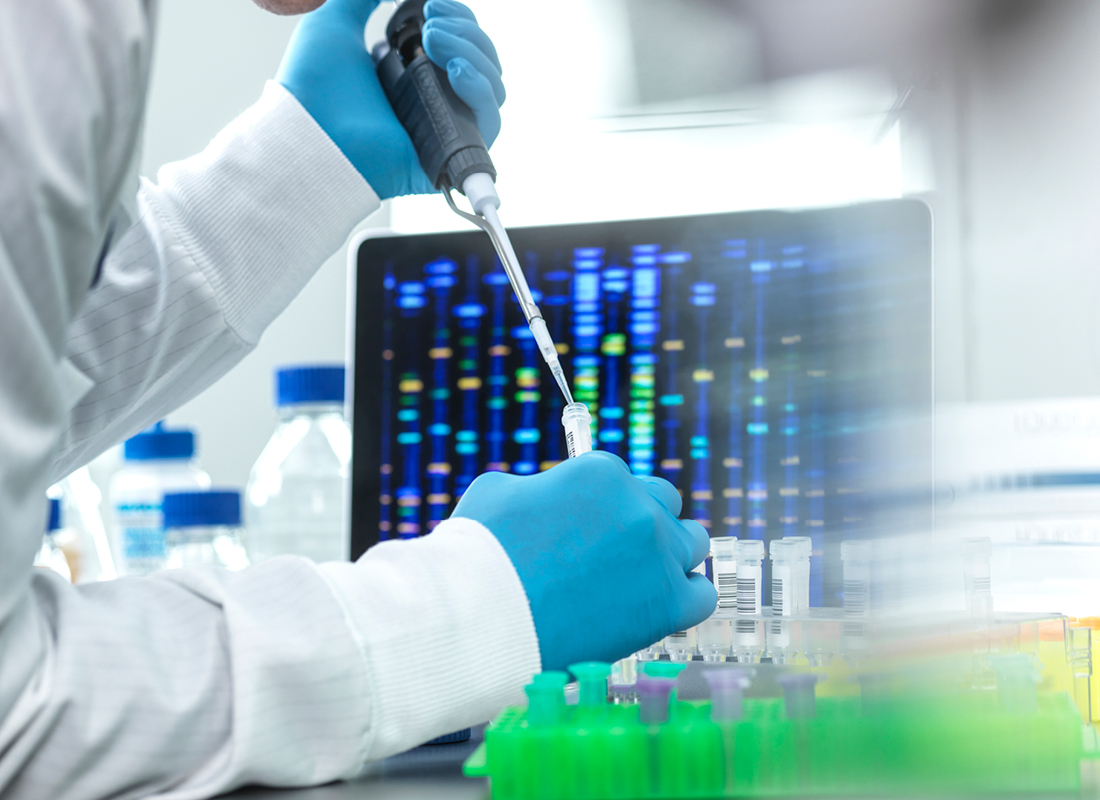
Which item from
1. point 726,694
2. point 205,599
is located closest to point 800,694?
point 726,694

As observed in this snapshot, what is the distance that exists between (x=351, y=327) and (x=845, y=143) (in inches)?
17.5

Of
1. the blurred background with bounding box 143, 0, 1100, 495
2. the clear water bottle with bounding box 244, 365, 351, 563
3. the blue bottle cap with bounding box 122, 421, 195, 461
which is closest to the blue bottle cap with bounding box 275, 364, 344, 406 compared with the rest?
the clear water bottle with bounding box 244, 365, 351, 563

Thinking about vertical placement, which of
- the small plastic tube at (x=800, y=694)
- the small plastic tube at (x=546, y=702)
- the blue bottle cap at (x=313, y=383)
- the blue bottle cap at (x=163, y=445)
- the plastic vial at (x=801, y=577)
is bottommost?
the small plastic tube at (x=546, y=702)

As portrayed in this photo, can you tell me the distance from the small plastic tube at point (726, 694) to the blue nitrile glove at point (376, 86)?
0.47 m


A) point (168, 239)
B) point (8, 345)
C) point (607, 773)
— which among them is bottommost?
point (607, 773)

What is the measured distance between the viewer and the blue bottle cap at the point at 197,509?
31.2 inches

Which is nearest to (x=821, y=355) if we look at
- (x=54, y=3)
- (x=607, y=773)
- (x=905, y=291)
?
(x=905, y=291)

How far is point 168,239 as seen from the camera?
1.96 ft

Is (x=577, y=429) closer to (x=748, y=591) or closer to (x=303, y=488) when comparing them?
(x=748, y=591)

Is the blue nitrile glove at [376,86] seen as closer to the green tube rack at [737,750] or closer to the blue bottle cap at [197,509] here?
the blue bottle cap at [197,509]

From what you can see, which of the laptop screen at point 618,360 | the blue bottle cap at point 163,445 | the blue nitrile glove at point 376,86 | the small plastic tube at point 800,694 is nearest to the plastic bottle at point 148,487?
the blue bottle cap at point 163,445

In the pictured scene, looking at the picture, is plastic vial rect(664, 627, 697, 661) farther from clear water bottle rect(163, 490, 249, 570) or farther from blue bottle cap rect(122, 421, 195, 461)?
blue bottle cap rect(122, 421, 195, 461)

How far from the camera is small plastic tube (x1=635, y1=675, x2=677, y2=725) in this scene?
299 millimetres

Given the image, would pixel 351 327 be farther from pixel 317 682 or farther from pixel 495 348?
pixel 317 682
